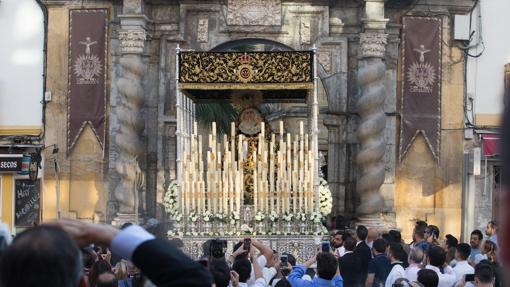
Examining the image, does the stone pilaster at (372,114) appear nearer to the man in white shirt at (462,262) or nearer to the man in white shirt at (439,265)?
the man in white shirt at (462,262)

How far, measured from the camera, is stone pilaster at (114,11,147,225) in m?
17.2

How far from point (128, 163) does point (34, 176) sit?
2.20m

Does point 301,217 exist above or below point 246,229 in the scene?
above

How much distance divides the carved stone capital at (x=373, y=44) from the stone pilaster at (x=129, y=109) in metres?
4.15

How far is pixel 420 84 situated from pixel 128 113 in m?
5.73

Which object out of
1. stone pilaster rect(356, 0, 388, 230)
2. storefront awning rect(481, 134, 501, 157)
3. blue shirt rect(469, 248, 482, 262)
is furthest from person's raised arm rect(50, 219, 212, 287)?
storefront awning rect(481, 134, 501, 157)

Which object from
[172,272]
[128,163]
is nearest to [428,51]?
[128,163]

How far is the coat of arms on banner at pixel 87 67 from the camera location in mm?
18250

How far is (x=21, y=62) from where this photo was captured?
1853 centimetres

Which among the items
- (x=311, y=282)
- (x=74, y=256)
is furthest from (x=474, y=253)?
(x=74, y=256)

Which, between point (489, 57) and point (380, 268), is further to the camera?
point (489, 57)

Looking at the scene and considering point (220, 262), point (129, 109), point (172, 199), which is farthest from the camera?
point (129, 109)

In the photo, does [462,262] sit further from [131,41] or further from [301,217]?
[131,41]

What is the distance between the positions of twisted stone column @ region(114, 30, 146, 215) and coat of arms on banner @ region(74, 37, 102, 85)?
1.09 m
